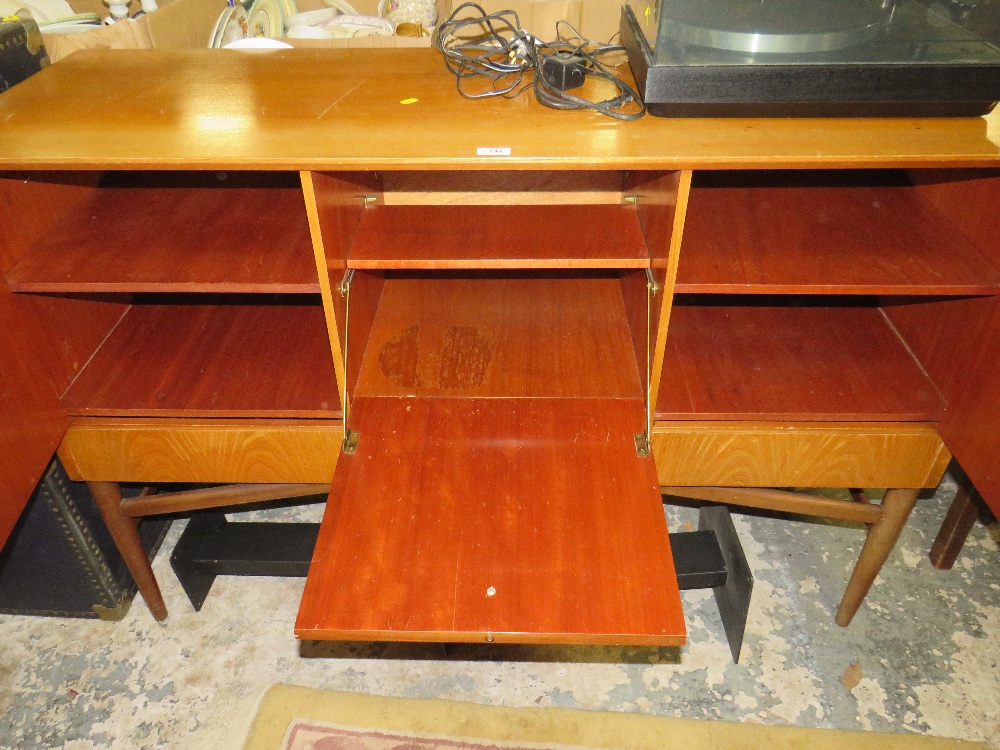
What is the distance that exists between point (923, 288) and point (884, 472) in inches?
14.3

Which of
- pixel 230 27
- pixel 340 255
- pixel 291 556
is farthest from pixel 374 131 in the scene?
pixel 291 556

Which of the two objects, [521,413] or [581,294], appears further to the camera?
[581,294]

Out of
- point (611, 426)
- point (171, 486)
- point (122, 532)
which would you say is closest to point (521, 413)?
point (611, 426)

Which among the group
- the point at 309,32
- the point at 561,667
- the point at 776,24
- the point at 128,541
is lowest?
the point at 561,667

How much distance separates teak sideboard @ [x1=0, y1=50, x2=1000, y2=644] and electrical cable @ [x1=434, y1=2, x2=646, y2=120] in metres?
0.04

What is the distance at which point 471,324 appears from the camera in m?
1.40

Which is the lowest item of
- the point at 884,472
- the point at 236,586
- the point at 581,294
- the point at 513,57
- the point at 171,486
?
the point at 236,586

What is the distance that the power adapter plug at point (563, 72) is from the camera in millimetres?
1099

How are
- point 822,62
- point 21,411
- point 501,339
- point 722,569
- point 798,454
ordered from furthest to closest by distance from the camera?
point 722,569
point 501,339
point 798,454
point 21,411
point 822,62

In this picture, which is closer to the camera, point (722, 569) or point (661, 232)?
point (661, 232)

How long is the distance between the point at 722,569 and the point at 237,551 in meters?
0.99

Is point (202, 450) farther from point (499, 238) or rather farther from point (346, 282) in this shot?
point (499, 238)

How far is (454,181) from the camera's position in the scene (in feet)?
4.90

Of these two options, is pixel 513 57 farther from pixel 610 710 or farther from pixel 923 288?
pixel 610 710
